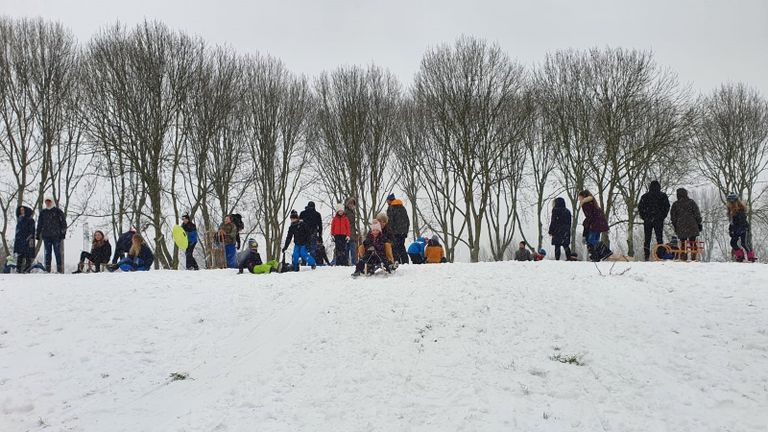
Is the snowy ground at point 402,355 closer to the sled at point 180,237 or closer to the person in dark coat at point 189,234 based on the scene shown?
the sled at point 180,237

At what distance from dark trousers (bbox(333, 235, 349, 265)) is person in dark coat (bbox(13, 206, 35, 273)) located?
813 cm

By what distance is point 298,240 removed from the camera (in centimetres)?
1280

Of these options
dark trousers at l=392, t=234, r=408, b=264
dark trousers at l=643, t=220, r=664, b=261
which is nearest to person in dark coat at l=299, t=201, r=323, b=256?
dark trousers at l=392, t=234, r=408, b=264

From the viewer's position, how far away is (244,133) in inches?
848

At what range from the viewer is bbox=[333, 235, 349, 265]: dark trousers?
44.3 feet

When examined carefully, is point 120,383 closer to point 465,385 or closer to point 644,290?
point 465,385

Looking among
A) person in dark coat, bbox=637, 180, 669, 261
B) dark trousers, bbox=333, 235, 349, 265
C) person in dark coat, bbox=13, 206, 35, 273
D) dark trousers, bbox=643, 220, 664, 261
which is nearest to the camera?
person in dark coat, bbox=637, 180, 669, 261

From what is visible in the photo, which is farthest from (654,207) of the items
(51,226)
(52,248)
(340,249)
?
(52,248)

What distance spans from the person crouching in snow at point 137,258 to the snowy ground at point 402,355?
3.57 m

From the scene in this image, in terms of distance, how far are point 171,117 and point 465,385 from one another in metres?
17.4

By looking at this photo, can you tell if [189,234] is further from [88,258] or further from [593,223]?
[593,223]

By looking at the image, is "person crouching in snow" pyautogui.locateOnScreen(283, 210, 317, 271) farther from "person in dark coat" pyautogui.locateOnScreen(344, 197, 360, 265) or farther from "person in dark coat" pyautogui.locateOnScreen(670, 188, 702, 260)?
"person in dark coat" pyautogui.locateOnScreen(670, 188, 702, 260)

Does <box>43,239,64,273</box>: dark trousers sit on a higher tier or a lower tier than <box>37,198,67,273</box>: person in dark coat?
lower

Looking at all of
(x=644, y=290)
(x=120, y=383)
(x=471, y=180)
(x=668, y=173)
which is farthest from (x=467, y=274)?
(x=668, y=173)
